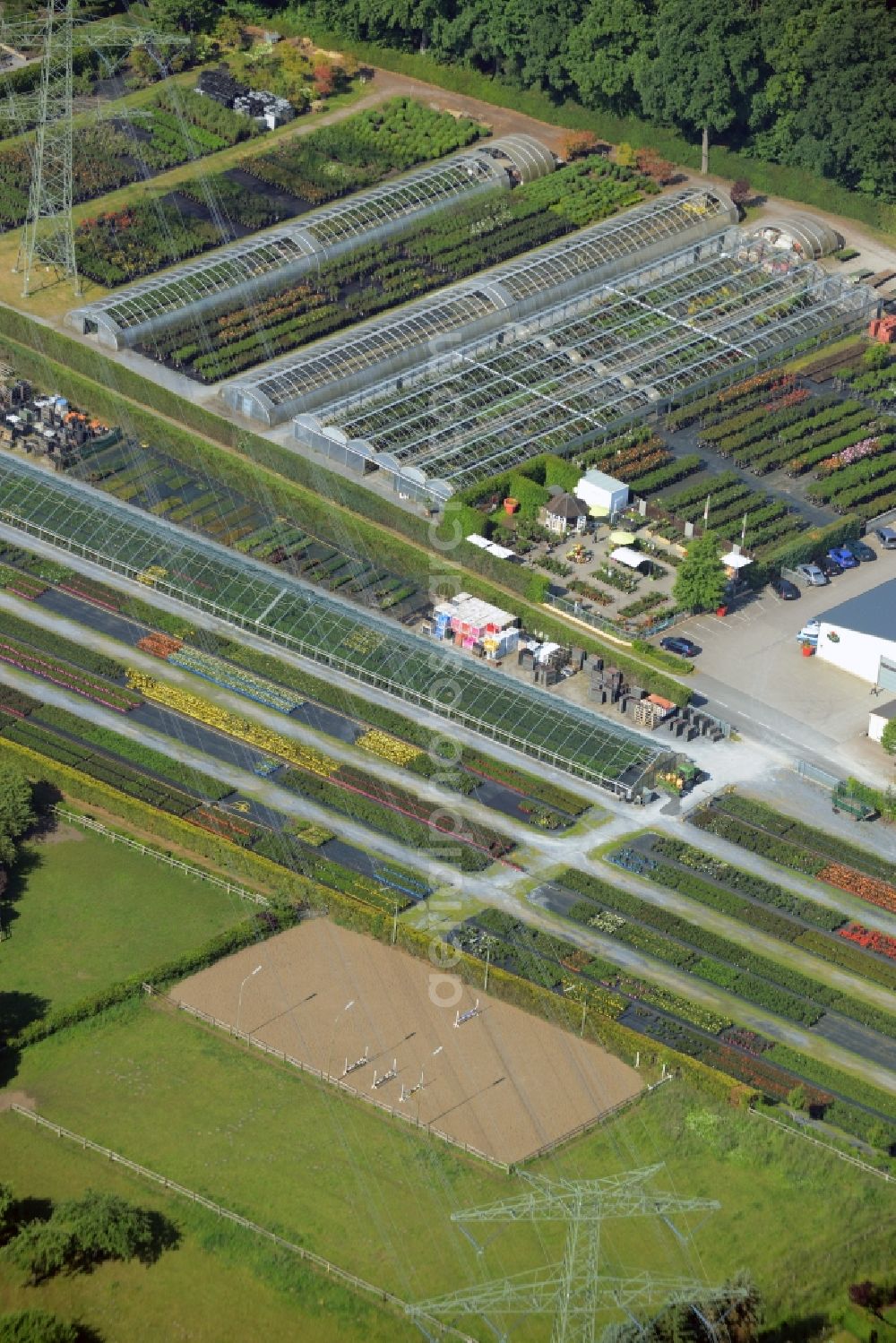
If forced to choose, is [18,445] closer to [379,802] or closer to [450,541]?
[450,541]

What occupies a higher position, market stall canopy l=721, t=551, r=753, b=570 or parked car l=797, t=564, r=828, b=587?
market stall canopy l=721, t=551, r=753, b=570

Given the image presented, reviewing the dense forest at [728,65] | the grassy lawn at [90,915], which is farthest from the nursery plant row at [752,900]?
the dense forest at [728,65]

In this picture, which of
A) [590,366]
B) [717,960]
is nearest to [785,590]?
[590,366]

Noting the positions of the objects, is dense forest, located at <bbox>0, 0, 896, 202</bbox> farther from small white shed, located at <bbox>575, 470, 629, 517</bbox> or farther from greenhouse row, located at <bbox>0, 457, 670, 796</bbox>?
greenhouse row, located at <bbox>0, 457, 670, 796</bbox>

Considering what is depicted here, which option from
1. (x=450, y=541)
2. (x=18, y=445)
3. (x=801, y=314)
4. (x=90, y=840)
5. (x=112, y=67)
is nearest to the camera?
(x=90, y=840)

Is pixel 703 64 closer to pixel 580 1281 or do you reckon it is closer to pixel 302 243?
pixel 302 243

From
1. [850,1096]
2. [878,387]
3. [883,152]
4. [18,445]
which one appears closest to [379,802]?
[850,1096]

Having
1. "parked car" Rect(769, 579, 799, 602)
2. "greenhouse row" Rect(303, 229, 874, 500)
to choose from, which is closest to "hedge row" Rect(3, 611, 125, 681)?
"greenhouse row" Rect(303, 229, 874, 500)
